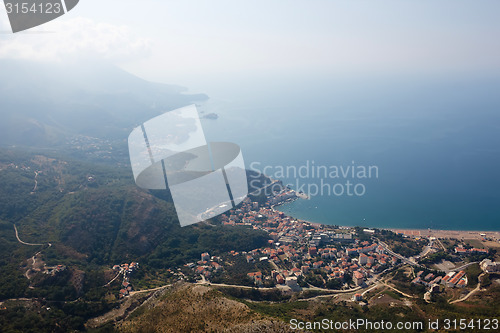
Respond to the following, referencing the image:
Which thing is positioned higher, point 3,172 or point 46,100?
point 46,100

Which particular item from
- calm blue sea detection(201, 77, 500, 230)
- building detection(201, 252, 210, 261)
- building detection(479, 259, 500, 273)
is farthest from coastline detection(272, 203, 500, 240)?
building detection(201, 252, 210, 261)

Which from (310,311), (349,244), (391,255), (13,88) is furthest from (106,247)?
(13,88)

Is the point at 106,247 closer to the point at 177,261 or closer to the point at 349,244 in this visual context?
the point at 177,261

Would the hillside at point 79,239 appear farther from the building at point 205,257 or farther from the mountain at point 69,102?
the mountain at point 69,102

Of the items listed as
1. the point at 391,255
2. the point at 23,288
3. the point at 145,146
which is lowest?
the point at 391,255

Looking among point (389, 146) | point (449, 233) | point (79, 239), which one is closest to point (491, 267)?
point (449, 233)
